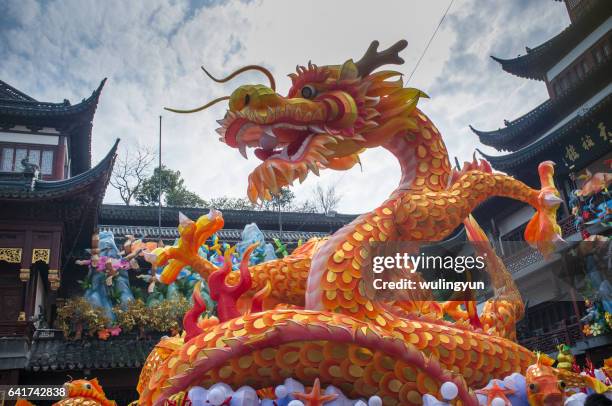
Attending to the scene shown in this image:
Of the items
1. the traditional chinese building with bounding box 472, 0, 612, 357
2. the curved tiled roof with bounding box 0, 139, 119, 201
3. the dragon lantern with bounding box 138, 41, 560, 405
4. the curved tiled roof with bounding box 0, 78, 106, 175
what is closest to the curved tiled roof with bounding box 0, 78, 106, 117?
the curved tiled roof with bounding box 0, 78, 106, 175

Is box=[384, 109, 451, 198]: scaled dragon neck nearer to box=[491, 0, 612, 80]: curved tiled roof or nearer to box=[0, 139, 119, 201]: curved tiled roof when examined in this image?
box=[0, 139, 119, 201]: curved tiled roof

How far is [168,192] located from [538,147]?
17.4 metres

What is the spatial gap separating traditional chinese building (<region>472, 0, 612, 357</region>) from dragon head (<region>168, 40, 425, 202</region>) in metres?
8.78

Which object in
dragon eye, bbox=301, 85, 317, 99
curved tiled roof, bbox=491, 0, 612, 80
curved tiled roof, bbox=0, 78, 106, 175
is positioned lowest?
dragon eye, bbox=301, 85, 317, 99

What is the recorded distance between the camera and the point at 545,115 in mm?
14031

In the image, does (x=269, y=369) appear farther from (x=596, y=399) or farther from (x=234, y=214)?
(x=234, y=214)

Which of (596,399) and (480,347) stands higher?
(480,347)

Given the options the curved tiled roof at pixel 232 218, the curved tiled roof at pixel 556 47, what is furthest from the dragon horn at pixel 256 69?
the curved tiled roof at pixel 232 218

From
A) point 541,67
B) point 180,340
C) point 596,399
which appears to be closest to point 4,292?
point 180,340

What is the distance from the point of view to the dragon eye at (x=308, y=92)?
270 centimetres

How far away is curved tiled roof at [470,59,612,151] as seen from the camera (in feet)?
39.4

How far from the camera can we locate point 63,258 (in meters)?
12.8

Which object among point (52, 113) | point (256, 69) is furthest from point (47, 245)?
point (256, 69)

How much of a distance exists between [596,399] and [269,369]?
1.27 m
